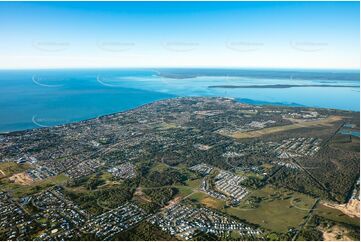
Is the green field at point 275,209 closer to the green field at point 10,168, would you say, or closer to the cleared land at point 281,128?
the cleared land at point 281,128

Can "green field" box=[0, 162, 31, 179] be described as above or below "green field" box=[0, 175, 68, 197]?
below

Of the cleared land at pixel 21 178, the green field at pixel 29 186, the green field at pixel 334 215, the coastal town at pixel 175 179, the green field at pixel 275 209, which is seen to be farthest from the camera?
the cleared land at pixel 21 178

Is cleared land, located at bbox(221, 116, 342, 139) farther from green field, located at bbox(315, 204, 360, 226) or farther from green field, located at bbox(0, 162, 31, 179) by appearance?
green field, located at bbox(0, 162, 31, 179)

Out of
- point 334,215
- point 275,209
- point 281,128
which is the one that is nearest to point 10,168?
point 275,209

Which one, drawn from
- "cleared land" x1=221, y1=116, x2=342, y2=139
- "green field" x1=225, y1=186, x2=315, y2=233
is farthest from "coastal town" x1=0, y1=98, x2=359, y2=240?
"cleared land" x1=221, y1=116, x2=342, y2=139

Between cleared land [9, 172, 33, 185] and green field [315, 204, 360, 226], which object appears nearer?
green field [315, 204, 360, 226]

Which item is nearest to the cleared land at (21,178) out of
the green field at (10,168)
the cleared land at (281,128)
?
the green field at (10,168)

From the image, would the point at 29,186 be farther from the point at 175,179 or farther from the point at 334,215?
the point at 334,215

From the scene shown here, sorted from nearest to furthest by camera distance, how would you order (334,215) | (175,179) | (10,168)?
1. (334,215)
2. (175,179)
3. (10,168)

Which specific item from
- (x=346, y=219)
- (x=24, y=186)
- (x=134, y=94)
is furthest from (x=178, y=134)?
A: (x=134, y=94)
